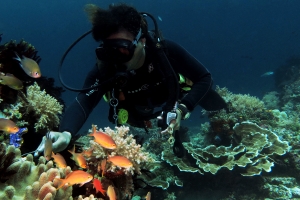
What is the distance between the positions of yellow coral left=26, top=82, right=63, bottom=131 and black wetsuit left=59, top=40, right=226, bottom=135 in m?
0.39

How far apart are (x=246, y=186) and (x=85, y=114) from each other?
459 centimetres

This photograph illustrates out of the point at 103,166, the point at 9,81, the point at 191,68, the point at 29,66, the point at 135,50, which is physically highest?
the point at 191,68

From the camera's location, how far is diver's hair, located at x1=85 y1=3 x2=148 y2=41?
3.62 meters

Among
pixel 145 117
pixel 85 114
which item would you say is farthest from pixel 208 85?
pixel 85 114

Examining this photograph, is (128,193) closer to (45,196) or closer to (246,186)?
(45,196)

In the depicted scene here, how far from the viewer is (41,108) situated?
359 cm

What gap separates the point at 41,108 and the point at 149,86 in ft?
6.03

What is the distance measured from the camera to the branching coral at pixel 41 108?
348cm

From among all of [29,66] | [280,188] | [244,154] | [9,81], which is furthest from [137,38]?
[280,188]

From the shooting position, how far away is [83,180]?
6.56 ft

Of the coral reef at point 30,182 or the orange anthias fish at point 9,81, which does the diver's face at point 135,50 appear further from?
the coral reef at point 30,182

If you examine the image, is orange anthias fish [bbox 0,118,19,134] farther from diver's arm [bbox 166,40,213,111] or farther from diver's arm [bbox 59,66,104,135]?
diver's arm [bbox 166,40,213,111]

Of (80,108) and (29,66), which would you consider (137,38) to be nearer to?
(80,108)

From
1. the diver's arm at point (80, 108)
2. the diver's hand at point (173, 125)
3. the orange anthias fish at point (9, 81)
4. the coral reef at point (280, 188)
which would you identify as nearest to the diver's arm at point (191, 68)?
the diver's hand at point (173, 125)
